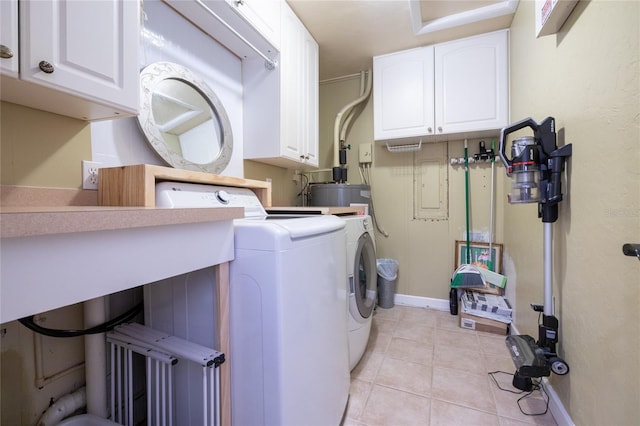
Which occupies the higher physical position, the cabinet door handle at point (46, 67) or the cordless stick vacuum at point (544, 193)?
the cabinet door handle at point (46, 67)

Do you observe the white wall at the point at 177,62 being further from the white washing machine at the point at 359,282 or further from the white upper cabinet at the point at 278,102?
the white washing machine at the point at 359,282

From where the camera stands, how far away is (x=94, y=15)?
83cm

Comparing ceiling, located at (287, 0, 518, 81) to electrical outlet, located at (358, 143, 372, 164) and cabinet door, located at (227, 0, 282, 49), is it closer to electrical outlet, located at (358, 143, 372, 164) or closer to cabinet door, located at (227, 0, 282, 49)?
cabinet door, located at (227, 0, 282, 49)

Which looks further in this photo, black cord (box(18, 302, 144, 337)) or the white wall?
the white wall

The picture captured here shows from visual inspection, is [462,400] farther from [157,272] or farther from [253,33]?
[253,33]

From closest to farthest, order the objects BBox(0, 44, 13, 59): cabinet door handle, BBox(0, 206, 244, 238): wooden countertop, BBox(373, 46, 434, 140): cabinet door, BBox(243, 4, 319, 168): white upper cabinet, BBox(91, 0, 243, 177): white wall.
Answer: BBox(0, 206, 244, 238): wooden countertop → BBox(0, 44, 13, 59): cabinet door handle → BBox(91, 0, 243, 177): white wall → BBox(243, 4, 319, 168): white upper cabinet → BBox(373, 46, 434, 140): cabinet door

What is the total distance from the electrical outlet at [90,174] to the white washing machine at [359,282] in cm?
121

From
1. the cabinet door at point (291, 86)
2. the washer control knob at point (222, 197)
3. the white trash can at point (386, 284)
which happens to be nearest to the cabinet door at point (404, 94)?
the cabinet door at point (291, 86)

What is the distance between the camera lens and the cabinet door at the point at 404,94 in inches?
98.2

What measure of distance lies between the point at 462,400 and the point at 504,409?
7.6 inches

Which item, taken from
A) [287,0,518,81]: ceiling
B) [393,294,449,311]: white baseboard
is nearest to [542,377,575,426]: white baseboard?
[393,294,449,311]: white baseboard

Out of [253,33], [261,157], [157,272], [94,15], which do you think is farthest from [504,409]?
[253,33]

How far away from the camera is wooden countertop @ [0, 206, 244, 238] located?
17.6 inches

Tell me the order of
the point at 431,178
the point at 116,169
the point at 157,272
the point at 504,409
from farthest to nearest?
the point at 431,178, the point at 504,409, the point at 116,169, the point at 157,272
